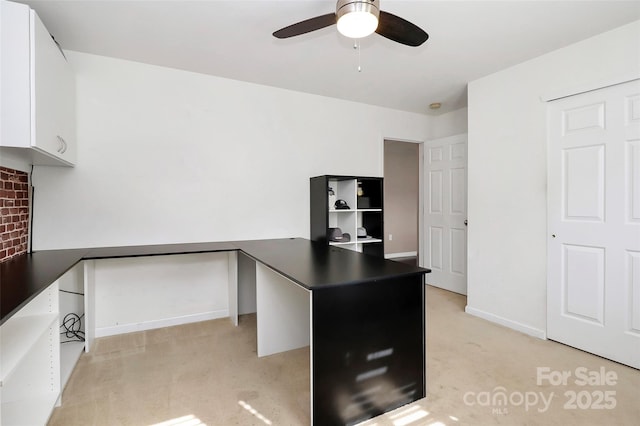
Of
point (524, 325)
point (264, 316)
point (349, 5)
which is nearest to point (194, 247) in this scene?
point (264, 316)

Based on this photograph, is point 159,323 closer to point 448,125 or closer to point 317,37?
point 317,37

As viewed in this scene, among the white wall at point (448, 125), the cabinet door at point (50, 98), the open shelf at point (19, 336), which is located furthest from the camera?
the white wall at point (448, 125)

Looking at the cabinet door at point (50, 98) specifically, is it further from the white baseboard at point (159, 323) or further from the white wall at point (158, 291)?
the white baseboard at point (159, 323)

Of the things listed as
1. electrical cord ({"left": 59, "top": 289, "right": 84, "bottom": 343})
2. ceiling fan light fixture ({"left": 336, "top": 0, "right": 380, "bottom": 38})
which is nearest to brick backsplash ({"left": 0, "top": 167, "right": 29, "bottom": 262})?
electrical cord ({"left": 59, "top": 289, "right": 84, "bottom": 343})

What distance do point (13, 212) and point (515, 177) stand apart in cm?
405

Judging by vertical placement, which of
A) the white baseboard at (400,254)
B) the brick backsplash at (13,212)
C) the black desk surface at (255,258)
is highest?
the brick backsplash at (13,212)

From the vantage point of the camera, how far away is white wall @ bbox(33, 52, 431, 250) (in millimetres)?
2682

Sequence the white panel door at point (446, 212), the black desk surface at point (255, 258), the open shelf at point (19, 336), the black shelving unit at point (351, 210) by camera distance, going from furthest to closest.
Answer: the white panel door at point (446, 212), the black shelving unit at point (351, 210), the black desk surface at point (255, 258), the open shelf at point (19, 336)

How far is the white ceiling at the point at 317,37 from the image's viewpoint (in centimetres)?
204

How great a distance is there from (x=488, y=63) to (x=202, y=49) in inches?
98.4

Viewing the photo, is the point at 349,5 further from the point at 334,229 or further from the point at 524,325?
the point at 524,325

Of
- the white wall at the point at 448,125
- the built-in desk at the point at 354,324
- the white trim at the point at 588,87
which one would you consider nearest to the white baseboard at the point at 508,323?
the built-in desk at the point at 354,324

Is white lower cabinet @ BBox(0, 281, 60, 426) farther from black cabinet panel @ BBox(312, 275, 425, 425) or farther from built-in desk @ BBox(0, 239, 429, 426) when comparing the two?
black cabinet panel @ BBox(312, 275, 425, 425)

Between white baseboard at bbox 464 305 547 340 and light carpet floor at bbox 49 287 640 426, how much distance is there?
0.29ft
